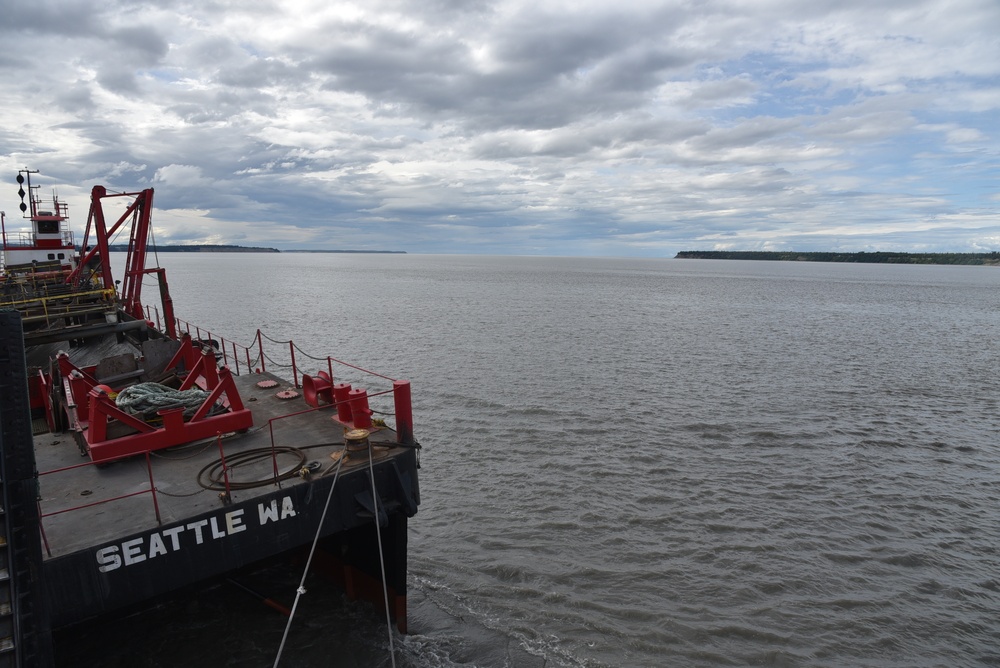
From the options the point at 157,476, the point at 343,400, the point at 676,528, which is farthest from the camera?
the point at 676,528

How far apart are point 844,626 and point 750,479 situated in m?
5.39

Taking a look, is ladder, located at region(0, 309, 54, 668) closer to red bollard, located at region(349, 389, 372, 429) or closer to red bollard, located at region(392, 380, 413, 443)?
red bollard, located at region(392, 380, 413, 443)

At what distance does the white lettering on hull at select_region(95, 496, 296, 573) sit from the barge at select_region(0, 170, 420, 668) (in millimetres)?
13

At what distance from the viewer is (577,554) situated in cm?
1135

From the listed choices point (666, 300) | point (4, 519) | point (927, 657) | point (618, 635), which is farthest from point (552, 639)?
point (666, 300)

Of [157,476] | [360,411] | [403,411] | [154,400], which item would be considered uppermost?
[154,400]

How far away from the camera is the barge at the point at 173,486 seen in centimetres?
465

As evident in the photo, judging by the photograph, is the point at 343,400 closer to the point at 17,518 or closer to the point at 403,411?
the point at 403,411

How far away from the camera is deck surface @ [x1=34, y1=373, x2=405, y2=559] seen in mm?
6762

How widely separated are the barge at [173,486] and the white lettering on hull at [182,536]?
13 mm

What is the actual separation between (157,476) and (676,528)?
9.95 m

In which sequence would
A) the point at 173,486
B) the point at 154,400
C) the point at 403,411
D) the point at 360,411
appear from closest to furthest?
the point at 173,486 < the point at 403,411 < the point at 360,411 < the point at 154,400

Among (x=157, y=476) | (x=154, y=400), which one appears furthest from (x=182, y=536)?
(x=154, y=400)

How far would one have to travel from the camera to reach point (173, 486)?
7820 mm
